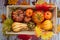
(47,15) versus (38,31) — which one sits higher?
(47,15)

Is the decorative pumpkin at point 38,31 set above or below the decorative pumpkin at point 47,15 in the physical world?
below

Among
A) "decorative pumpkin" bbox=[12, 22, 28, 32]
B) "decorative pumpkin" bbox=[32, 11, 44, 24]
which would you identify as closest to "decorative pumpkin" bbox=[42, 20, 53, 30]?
"decorative pumpkin" bbox=[32, 11, 44, 24]

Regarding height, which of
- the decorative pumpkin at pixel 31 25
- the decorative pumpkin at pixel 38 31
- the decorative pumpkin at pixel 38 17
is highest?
the decorative pumpkin at pixel 38 17

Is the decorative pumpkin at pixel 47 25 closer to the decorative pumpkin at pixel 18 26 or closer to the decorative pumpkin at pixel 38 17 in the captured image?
the decorative pumpkin at pixel 38 17

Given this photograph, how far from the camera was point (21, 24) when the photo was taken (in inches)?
42.4

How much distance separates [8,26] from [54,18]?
13.4 inches

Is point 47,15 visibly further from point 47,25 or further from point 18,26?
point 18,26

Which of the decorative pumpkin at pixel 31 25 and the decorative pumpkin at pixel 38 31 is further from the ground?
the decorative pumpkin at pixel 31 25

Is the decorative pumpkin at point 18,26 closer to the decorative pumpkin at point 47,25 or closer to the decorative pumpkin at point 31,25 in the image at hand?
the decorative pumpkin at point 31,25

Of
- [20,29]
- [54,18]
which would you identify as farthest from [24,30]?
[54,18]

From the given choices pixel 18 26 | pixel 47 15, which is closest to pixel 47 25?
pixel 47 15

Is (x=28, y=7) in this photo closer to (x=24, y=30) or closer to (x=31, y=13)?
(x=31, y=13)

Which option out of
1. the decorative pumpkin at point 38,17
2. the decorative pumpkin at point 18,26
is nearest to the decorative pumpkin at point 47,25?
the decorative pumpkin at point 38,17

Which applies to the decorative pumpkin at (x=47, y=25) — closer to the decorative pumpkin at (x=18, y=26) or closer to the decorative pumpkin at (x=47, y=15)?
the decorative pumpkin at (x=47, y=15)
